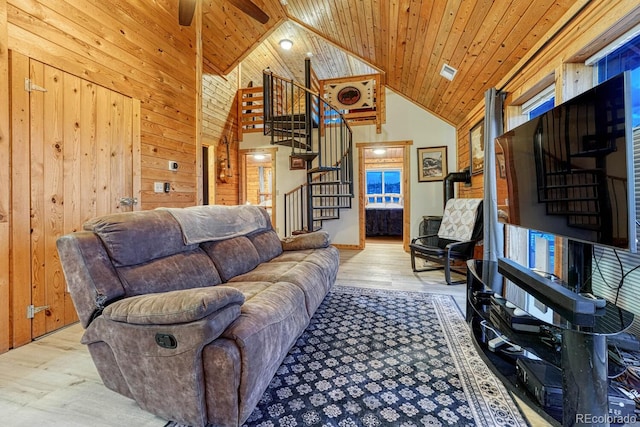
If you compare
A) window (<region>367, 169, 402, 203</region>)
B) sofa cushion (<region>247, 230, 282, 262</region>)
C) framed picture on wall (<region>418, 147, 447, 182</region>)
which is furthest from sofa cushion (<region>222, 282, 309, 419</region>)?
window (<region>367, 169, 402, 203</region>)

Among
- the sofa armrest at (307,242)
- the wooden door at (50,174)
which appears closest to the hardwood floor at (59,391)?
the wooden door at (50,174)

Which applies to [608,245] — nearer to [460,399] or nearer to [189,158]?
[460,399]

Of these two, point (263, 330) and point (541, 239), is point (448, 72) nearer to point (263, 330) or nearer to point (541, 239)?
point (541, 239)

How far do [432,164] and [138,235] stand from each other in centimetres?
493

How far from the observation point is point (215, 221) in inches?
87.5

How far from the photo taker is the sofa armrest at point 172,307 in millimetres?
1040

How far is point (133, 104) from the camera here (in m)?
2.81

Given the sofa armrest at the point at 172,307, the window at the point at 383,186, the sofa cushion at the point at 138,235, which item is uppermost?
the window at the point at 383,186

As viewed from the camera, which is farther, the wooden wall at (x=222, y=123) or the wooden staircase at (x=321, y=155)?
the wooden wall at (x=222, y=123)

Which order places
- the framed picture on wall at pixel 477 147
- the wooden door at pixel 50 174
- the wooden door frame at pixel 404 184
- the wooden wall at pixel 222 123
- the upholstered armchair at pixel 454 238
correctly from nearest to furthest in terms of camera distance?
the wooden door at pixel 50 174, the upholstered armchair at pixel 454 238, the framed picture on wall at pixel 477 147, the wooden wall at pixel 222 123, the wooden door frame at pixel 404 184

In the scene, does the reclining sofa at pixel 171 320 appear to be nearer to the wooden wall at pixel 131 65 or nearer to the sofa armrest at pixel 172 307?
the sofa armrest at pixel 172 307

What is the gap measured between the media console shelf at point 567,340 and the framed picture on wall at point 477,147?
2.66m

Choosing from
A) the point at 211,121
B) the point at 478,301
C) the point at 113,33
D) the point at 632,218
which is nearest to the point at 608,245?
the point at 632,218

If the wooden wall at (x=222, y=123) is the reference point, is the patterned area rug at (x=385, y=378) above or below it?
below
